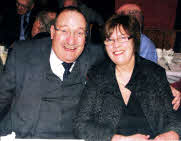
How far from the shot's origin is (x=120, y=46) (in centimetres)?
178

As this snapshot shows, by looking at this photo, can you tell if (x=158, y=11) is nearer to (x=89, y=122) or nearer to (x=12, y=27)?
(x=12, y=27)

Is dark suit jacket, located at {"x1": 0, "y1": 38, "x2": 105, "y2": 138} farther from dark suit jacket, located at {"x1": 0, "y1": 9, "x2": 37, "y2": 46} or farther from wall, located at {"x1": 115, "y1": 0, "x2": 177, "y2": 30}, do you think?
wall, located at {"x1": 115, "y1": 0, "x2": 177, "y2": 30}

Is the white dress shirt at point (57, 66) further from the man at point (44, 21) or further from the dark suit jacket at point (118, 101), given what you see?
the man at point (44, 21)

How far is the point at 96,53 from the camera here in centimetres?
206

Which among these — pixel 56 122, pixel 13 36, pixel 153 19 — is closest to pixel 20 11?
pixel 13 36

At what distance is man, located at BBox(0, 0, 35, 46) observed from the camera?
14.9ft

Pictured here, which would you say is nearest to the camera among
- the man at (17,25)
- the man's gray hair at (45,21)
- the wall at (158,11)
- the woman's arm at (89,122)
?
the woman's arm at (89,122)

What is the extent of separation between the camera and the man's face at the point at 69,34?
5.84 ft

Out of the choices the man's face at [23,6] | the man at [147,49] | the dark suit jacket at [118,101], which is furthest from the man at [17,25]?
the dark suit jacket at [118,101]

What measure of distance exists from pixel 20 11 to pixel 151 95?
141 inches

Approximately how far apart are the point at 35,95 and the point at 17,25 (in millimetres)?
3191

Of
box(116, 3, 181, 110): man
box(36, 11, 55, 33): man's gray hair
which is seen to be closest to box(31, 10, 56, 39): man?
box(36, 11, 55, 33): man's gray hair

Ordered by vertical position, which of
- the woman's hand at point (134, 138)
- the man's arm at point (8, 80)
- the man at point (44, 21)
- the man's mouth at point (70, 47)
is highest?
the man at point (44, 21)

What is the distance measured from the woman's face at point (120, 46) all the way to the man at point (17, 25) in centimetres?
314
